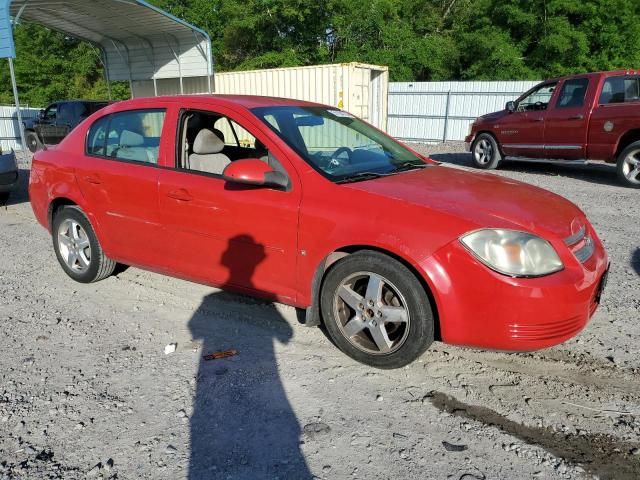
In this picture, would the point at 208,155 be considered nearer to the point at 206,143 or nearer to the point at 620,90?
the point at 206,143

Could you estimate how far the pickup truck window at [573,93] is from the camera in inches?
376

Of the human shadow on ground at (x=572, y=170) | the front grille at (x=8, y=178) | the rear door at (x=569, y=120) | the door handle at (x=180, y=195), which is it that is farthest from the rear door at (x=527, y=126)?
the front grille at (x=8, y=178)

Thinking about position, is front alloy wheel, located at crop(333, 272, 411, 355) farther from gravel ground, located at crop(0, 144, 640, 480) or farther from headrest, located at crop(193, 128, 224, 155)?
headrest, located at crop(193, 128, 224, 155)

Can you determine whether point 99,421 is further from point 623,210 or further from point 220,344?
point 623,210

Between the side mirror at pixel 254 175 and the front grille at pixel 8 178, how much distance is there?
6.11 m

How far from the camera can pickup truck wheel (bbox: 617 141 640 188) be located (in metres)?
8.95

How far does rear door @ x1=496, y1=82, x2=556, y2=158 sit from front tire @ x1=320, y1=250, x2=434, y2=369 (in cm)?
864

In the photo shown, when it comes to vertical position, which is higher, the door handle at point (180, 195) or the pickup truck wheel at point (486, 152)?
the door handle at point (180, 195)

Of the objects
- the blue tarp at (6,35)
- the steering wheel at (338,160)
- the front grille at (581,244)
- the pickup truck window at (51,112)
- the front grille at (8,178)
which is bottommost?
the front grille at (8,178)

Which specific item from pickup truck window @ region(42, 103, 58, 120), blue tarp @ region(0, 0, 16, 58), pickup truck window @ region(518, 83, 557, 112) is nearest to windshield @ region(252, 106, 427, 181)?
pickup truck window @ region(518, 83, 557, 112)

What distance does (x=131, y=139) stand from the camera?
4.24m

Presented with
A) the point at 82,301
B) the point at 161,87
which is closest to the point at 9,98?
the point at 161,87

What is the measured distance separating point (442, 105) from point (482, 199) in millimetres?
17766

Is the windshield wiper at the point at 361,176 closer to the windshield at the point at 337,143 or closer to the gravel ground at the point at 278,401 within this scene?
the windshield at the point at 337,143
